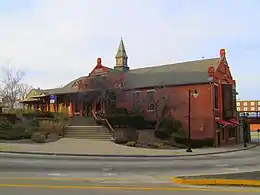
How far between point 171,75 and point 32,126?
2040 centimetres

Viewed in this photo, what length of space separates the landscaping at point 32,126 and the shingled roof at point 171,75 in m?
12.1

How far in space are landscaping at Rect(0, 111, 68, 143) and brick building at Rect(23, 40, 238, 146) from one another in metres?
7.96

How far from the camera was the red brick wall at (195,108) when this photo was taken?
4550cm

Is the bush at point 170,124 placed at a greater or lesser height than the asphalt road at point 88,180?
greater

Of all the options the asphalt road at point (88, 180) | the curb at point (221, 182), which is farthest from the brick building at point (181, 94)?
the curb at point (221, 182)

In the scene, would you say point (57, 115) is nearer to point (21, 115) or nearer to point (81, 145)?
point (21, 115)

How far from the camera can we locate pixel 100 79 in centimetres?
4744

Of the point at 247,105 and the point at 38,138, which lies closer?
the point at 38,138

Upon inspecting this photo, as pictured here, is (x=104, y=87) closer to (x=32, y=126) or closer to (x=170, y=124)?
(x=170, y=124)

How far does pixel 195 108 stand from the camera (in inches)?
1831

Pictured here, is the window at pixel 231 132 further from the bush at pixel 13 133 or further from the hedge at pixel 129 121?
the bush at pixel 13 133

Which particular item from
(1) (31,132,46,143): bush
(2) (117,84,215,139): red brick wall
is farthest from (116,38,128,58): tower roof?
(1) (31,132,46,143): bush

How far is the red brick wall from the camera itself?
45.5 meters

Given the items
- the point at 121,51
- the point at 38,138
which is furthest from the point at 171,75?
the point at 38,138
